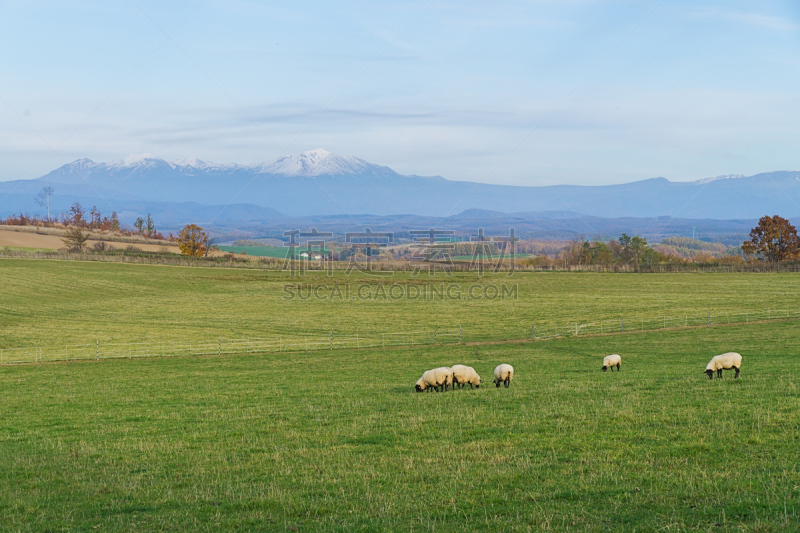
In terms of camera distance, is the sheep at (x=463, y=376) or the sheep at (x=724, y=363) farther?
the sheep at (x=463, y=376)

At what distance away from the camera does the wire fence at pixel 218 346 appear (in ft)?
117

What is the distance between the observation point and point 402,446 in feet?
38.3

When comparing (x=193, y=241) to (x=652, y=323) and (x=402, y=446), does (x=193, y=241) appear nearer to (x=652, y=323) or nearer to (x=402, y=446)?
(x=652, y=323)

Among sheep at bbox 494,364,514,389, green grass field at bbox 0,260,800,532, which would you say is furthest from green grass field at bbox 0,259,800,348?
sheep at bbox 494,364,514,389

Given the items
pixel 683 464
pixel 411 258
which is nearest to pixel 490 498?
pixel 683 464

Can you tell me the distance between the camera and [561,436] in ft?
38.1

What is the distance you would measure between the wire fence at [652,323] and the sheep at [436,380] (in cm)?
2338

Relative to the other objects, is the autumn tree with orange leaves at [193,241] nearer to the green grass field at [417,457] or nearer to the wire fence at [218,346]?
the wire fence at [218,346]

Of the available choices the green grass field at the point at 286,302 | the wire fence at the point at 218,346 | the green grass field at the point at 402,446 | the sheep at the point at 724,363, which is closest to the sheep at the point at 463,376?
the green grass field at the point at 402,446

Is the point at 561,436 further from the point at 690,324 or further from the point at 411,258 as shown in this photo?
the point at 411,258

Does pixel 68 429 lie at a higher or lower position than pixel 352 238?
lower

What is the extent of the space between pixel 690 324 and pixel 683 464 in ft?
135

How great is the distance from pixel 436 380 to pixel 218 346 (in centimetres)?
2297

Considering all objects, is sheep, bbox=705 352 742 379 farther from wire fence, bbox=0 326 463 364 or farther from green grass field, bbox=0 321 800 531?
wire fence, bbox=0 326 463 364
